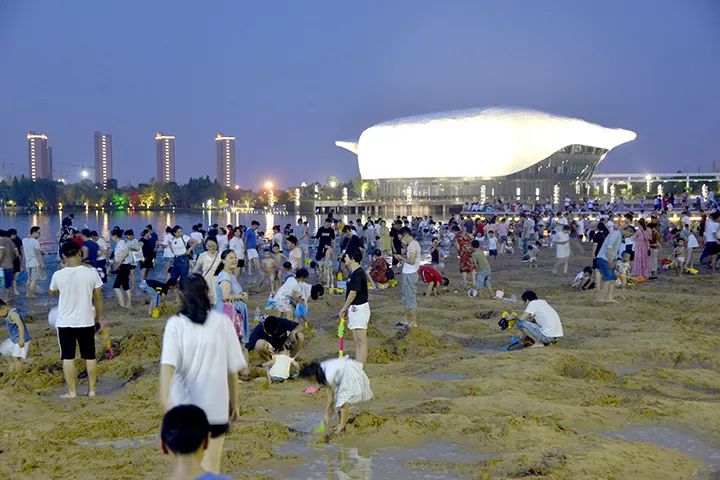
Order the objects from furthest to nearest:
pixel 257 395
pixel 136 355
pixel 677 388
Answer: pixel 136 355, pixel 677 388, pixel 257 395

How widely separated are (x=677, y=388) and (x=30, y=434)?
6.48 meters

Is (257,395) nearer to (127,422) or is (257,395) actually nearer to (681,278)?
(127,422)

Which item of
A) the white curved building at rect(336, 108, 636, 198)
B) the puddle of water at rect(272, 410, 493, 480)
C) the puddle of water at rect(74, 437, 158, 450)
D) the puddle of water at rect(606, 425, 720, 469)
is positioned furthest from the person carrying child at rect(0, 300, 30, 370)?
the white curved building at rect(336, 108, 636, 198)

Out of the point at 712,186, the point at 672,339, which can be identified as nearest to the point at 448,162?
the point at 712,186

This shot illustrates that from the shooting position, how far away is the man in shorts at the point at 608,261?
13.2 metres

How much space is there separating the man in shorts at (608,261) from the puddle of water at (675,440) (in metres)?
6.94

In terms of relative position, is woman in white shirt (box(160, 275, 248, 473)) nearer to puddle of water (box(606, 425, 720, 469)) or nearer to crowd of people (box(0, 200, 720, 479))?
crowd of people (box(0, 200, 720, 479))

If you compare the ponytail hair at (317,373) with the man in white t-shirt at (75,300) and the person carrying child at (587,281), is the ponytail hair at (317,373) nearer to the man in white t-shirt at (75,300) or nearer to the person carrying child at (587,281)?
the man in white t-shirt at (75,300)

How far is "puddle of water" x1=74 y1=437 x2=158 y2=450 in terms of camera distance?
20.2ft

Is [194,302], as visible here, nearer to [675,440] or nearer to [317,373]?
[317,373]

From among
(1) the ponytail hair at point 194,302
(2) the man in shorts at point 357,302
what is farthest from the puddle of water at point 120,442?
(2) the man in shorts at point 357,302

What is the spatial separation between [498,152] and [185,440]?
96.0 m

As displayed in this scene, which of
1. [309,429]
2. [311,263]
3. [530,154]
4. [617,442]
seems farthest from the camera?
[530,154]

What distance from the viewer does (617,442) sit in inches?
239
